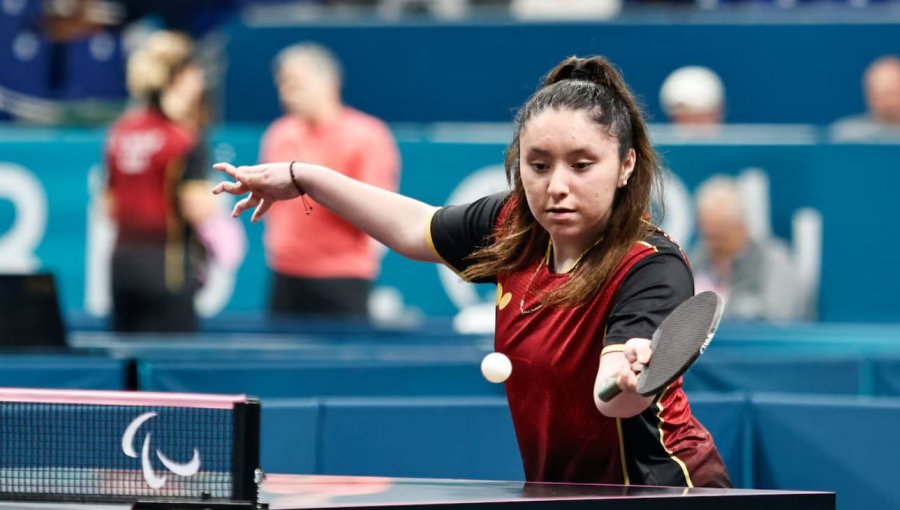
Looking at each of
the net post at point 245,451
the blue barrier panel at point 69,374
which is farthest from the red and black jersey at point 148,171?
the net post at point 245,451

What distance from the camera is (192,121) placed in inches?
310

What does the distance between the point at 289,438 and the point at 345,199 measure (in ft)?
5.66

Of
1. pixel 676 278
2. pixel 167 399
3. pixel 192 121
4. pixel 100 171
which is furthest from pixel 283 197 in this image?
pixel 100 171

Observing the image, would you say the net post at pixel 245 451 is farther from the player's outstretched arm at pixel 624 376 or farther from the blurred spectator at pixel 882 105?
the blurred spectator at pixel 882 105

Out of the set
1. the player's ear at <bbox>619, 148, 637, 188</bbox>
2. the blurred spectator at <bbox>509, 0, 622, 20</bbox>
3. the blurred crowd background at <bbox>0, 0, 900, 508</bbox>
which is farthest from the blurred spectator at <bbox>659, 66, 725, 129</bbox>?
the player's ear at <bbox>619, 148, 637, 188</bbox>

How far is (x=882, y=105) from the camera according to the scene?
8891 millimetres

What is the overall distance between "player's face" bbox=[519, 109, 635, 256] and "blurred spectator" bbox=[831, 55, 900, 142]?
6.12 meters

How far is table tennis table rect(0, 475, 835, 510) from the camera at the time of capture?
276 centimetres

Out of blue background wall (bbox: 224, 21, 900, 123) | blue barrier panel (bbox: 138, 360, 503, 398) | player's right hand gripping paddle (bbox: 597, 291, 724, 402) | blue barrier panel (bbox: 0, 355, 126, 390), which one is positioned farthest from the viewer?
blue background wall (bbox: 224, 21, 900, 123)

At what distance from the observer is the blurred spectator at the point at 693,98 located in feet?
29.0

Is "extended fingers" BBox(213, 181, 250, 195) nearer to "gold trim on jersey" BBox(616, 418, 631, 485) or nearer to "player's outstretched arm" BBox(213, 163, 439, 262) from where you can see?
"player's outstretched arm" BBox(213, 163, 439, 262)

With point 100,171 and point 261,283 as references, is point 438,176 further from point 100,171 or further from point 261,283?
point 100,171

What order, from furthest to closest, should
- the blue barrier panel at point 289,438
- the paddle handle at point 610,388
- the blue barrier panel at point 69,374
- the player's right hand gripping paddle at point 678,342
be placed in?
the blue barrier panel at point 69,374, the blue barrier panel at point 289,438, the paddle handle at point 610,388, the player's right hand gripping paddle at point 678,342

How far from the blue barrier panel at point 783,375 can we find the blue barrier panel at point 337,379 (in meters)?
0.82
